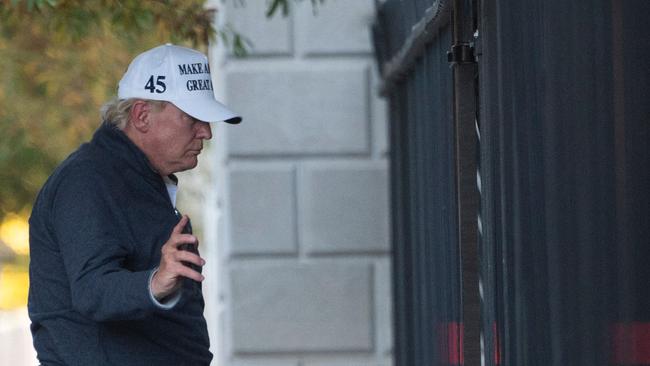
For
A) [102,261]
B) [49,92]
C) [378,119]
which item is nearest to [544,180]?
[102,261]

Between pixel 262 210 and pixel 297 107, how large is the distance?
509 millimetres

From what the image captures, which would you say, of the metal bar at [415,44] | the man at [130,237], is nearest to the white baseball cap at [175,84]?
the man at [130,237]

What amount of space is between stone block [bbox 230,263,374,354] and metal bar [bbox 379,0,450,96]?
96 centimetres

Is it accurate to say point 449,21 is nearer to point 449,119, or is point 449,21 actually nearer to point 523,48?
point 449,119

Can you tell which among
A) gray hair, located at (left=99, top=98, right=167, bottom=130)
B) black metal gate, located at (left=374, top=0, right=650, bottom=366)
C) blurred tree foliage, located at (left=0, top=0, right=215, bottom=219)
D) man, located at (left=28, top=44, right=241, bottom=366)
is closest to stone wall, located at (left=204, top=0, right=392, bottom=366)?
blurred tree foliage, located at (left=0, top=0, right=215, bottom=219)

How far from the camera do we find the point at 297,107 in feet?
23.4

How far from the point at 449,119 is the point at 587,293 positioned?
140 cm

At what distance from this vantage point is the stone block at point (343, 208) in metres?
7.13

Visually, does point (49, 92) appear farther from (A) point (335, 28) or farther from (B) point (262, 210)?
(A) point (335, 28)

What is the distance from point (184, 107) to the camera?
3988 mm

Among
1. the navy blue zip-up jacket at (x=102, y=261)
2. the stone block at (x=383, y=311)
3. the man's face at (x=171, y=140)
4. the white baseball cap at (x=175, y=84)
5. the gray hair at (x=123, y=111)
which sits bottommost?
the stone block at (x=383, y=311)

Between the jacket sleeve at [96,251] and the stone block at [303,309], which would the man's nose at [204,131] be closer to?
the jacket sleeve at [96,251]

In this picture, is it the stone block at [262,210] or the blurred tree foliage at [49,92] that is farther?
the blurred tree foliage at [49,92]

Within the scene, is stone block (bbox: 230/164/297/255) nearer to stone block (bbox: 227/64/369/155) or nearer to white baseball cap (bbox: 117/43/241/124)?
stone block (bbox: 227/64/369/155)
